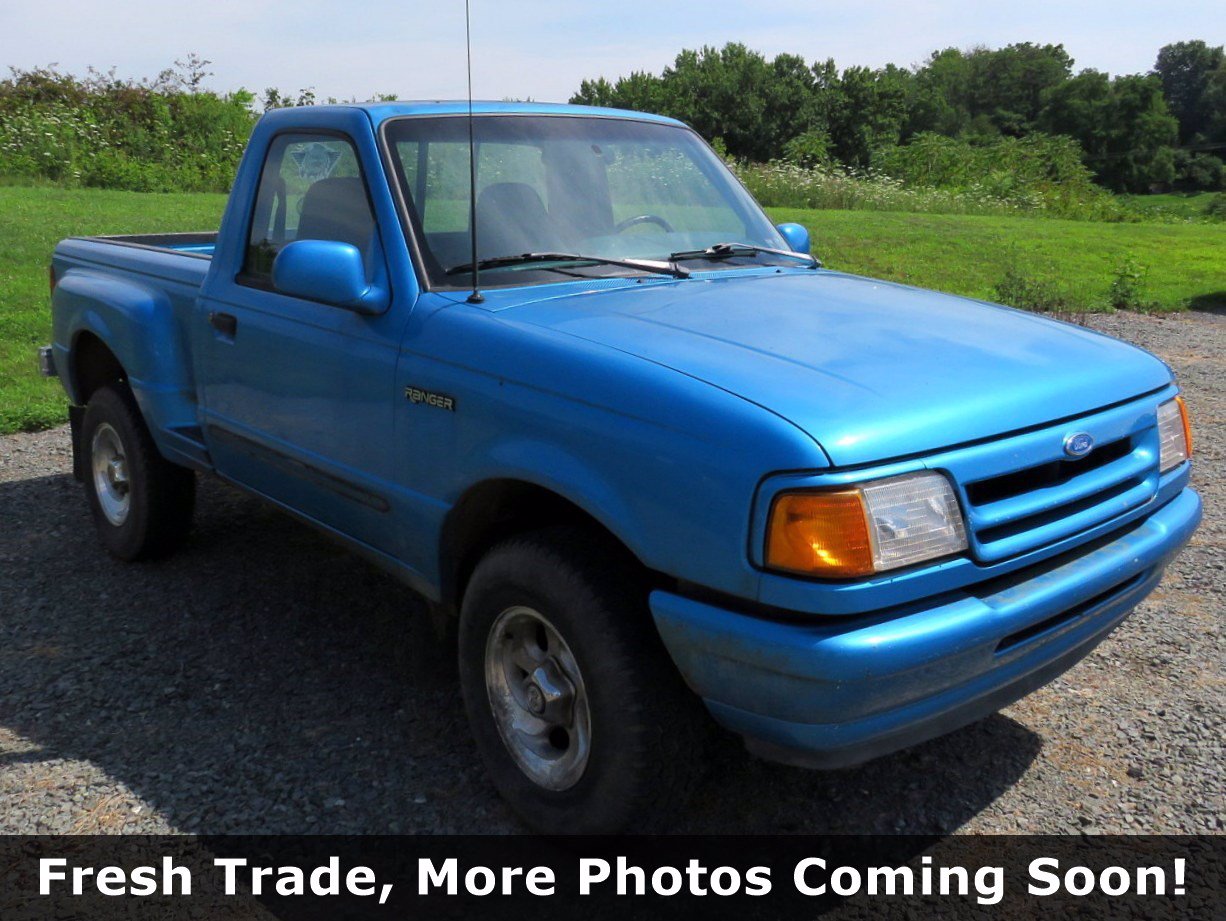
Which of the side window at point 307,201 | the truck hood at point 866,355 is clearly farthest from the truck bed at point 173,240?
the truck hood at point 866,355

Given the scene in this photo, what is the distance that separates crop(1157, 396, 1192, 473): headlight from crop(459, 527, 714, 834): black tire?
152cm

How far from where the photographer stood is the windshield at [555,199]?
11.8 ft

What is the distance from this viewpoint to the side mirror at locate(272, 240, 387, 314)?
3.37m

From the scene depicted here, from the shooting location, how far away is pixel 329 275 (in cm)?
337

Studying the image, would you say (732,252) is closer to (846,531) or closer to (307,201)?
(307,201)

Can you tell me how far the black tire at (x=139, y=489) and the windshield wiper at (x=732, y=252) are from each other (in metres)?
2.57

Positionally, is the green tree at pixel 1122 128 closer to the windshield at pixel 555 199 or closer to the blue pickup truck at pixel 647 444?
the windshield at pixel 555 199

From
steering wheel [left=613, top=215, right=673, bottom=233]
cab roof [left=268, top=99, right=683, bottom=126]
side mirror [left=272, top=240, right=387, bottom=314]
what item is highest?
cab roof [left=268, top=99, right=683, bottom=126]

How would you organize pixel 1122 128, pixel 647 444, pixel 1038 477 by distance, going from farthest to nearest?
pixel 1122 128
pixel 1038 477
pixel 647 444

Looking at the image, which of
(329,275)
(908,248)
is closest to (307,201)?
(329,275)

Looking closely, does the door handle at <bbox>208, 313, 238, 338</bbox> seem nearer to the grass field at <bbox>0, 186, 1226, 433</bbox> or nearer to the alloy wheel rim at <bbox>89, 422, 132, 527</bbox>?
the alloy wheel rim at <bbox>89, 422, 132, 527</bbox>

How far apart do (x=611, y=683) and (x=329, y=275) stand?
1.51 metres

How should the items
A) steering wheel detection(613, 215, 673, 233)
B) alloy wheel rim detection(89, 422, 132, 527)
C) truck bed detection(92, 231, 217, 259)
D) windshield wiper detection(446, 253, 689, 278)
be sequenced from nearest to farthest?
windshield wiper detection(446, 253, 689, 278), steering wheel detection(613, 215, 673, 233), alloy wheel rim detection(89, 422, 132, 527), truck bed detection(92, 231, 217, 259)

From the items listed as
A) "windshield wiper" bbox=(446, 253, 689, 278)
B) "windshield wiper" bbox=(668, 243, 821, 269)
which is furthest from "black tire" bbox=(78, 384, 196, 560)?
"windshield wiper" bbox=(668, 243, 821, 269)
